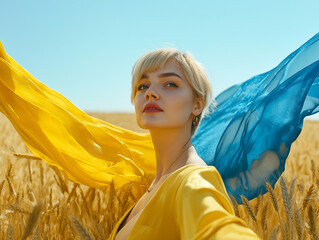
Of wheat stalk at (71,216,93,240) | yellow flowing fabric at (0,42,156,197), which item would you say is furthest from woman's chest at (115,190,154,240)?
wheat stalk at (71,216,93,240)

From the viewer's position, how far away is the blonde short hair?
129cm

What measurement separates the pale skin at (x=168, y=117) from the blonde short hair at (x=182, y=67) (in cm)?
1

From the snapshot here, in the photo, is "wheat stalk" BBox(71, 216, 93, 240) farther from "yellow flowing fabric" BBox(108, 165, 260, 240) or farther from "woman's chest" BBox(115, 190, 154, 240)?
"woman's chest" BBox(115, 190, 154, 240)

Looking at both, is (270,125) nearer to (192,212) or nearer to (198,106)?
(198,106)

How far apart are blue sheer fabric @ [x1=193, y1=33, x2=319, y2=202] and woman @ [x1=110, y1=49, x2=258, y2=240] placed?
461 millimetres

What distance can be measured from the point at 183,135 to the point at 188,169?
319 millimetres

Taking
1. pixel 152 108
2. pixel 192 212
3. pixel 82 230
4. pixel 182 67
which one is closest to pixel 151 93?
pixel 152 108

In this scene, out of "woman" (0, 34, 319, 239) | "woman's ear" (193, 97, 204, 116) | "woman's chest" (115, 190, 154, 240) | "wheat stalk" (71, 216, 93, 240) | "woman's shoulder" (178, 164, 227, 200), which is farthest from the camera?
"woman" (0, 34, 319, 239)

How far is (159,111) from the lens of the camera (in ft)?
4.03

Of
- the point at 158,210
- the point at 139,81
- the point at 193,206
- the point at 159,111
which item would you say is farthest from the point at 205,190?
the point at 139,81

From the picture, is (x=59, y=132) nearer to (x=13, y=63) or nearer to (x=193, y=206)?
(x=13, y=63)

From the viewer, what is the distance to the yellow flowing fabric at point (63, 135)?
164 cm

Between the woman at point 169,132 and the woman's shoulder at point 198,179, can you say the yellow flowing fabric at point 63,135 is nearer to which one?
the woman at point 169,132

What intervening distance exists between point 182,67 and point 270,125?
615mm
